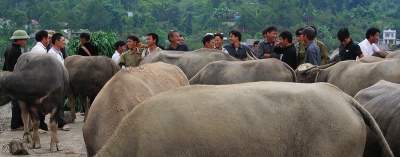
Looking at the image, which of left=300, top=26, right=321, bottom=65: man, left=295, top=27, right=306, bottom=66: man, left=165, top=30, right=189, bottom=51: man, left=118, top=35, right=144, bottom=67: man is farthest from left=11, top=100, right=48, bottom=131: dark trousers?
left=300, top=26, right=321, bottom=65: man

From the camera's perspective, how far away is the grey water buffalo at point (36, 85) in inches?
436

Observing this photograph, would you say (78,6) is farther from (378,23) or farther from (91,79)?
(91,79)

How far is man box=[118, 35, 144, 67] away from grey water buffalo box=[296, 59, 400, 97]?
435cm

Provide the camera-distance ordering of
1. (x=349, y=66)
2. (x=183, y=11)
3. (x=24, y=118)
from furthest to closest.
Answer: (x=183, y=11) → (x=24, y=118) → (x=349, y=66)

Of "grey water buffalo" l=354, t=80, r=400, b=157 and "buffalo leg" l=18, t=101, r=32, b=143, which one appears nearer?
"grey water buffalo" l=354, t=80, r=400, b=157

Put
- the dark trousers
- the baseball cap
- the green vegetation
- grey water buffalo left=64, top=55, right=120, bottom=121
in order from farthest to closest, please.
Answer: the green vegetation < grey water buffalo left=64, top=55, right=120, bottom=121 < the dark trousers < the baseball cap

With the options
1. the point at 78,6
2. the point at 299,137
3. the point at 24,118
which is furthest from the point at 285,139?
the point at 78,6

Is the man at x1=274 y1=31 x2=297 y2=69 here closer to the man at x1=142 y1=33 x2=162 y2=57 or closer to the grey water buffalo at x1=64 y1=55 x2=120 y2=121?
the man at x1=142 y1=33 x2=162 y2=57

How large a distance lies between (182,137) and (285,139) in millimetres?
723

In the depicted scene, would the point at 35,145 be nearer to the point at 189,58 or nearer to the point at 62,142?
the point at 62,142

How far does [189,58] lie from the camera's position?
14.2 m

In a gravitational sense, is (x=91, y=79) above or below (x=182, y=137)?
below

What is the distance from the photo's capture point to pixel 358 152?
17.6 feet

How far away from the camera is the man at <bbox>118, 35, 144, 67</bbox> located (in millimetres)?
15133
